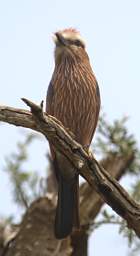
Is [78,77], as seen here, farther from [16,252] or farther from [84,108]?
[16,252]

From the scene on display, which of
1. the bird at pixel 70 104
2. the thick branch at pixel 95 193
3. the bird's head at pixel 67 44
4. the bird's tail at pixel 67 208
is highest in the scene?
the bird's head at pixel 67 44

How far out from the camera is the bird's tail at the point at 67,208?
5.98 meters

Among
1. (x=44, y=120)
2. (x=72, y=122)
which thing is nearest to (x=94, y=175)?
(x=44, y=120)

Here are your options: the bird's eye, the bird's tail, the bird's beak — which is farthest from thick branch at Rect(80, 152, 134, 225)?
the bird's beak

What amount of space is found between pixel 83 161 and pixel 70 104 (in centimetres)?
108

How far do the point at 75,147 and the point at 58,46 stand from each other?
168 centimetres

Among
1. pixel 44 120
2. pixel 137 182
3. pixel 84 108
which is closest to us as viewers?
pixel 44 120

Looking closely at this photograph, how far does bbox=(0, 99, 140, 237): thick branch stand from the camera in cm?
461

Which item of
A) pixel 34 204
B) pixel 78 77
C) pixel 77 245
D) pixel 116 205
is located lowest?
pixel 77 245

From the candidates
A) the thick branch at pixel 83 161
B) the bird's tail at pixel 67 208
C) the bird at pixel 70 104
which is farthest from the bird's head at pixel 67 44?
the thick branch at pixel 83 161

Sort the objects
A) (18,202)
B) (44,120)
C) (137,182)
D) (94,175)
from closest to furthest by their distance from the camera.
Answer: (44,120) → (94,175) → (137,182) → (18,202)

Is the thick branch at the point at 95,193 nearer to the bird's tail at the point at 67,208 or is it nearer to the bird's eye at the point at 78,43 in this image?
the bird's tail at the point at 67,208

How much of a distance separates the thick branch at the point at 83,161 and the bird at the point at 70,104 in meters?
0.89

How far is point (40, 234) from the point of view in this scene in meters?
6.95
